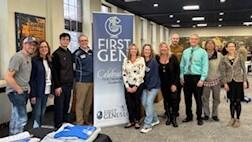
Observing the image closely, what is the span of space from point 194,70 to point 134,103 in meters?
1.10

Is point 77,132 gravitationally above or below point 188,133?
above

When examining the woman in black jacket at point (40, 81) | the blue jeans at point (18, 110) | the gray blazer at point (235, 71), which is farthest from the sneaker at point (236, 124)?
the blue jeans at point (18, 110)

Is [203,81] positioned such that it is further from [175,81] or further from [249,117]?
[249,117]

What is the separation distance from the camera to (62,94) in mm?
4340

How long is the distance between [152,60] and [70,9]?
3826 mm

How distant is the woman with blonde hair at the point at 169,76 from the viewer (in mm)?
4824

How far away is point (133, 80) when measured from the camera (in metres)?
4.64

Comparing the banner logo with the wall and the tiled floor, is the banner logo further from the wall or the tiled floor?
the wall

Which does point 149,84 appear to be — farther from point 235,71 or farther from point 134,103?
point 235,71

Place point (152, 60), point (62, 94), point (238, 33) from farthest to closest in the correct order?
point (238, 33) → point (152, 60) → point (62, 94)

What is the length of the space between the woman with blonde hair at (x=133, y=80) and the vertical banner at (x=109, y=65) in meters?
0.20

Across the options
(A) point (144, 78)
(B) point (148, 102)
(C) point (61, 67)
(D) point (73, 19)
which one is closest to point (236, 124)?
(B) point (148, 102)

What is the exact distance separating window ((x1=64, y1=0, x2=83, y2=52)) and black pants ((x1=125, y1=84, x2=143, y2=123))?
10.6 ft

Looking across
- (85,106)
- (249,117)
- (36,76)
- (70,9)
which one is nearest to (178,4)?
(70,9)
